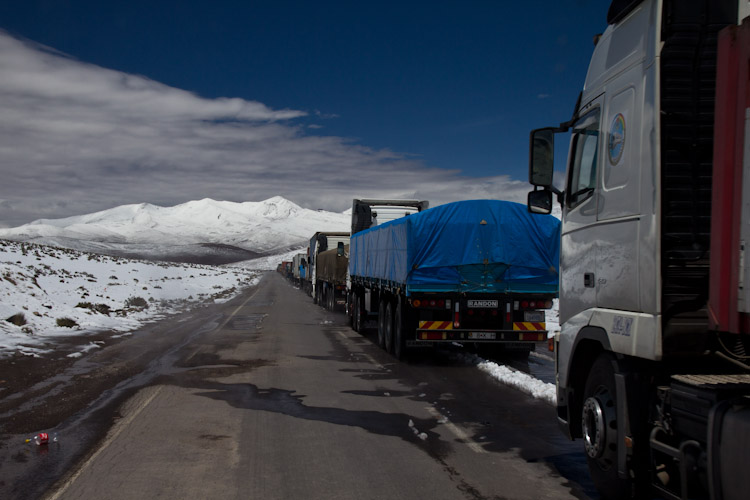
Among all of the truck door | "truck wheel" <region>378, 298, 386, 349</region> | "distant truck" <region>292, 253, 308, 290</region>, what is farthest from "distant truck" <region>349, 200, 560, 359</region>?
"distant truck" <region>292, 253, 308, 290</region>

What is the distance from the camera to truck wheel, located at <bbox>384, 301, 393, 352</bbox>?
1374 cm

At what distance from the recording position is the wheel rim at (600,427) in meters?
4.67

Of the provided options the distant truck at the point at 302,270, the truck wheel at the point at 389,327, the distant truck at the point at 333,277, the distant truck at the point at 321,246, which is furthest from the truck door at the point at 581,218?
the distant truck at the point at 302,270

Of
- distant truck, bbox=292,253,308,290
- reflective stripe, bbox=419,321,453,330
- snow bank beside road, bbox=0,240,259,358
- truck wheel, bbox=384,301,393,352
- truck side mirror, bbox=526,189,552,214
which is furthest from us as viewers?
distant truck, bbox=292,253,308,290

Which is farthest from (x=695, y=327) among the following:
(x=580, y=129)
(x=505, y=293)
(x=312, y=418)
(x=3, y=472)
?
(x=505, y=293)

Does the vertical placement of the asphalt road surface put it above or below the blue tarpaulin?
below

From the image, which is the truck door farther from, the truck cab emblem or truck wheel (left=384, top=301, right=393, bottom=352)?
truck wheel (left=384, top=301, right=393, bottom=352)

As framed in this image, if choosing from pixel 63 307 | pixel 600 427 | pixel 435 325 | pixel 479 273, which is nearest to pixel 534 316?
pixel 479 273

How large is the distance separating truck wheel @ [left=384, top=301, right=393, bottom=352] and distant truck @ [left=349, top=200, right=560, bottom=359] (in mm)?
1205

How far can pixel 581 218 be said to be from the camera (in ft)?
17.1

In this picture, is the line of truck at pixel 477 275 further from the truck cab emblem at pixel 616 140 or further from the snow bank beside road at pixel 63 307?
the snow bank beside road at pixel 63 307

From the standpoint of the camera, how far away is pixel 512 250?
480 inches

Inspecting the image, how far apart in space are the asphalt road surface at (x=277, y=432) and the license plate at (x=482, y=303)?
1.16 metres

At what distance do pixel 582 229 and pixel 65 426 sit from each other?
5810 mm
